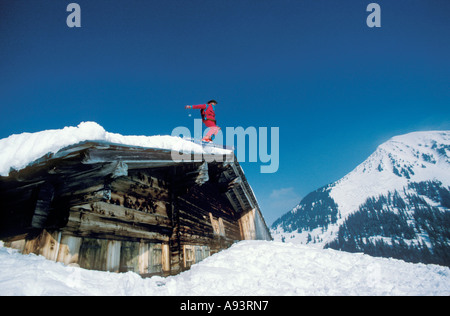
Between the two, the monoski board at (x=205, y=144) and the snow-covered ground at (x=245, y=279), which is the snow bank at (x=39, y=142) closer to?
the snow-covered ground at (x=245, y=279)

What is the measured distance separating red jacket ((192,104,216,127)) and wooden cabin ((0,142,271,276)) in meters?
2.67

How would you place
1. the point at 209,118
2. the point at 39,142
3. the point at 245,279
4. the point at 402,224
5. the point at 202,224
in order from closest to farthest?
the point at 39,142 → the point at 245,279 → the point at 202,224 → the point at 209,118 → the point at 402,224

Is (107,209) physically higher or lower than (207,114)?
lower

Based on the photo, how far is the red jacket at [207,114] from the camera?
8555mm

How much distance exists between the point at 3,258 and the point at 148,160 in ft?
7.22

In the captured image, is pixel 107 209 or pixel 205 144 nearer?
pixel 107 209

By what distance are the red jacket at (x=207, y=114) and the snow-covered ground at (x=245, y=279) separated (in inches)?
222

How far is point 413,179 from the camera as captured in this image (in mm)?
191125

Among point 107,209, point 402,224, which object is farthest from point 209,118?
point 402,224

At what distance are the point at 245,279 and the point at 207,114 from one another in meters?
6.51

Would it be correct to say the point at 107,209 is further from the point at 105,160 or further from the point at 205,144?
the point at 205,144

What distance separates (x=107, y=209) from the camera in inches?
148
